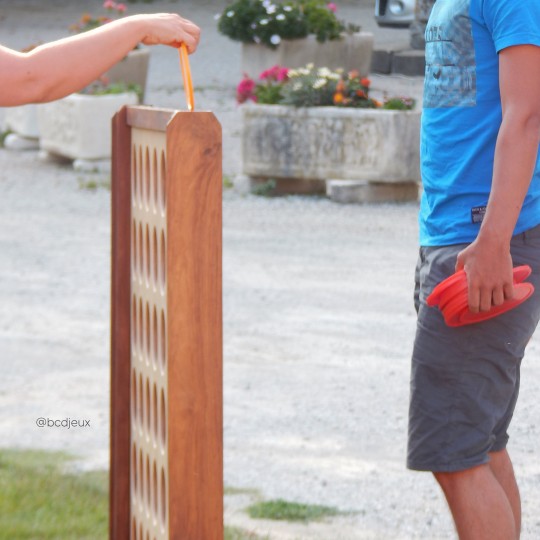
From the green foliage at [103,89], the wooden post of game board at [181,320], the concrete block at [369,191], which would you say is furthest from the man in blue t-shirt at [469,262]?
the green foliage at [103,89]

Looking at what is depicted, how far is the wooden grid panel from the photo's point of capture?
2.41 meters

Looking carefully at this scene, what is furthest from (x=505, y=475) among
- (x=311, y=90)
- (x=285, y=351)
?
(x=311, y=90)

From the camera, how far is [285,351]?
548cm

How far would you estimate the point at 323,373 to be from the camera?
202 inches

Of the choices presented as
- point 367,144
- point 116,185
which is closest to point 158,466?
point 116,185

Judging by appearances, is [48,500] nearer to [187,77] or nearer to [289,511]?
[289,511]

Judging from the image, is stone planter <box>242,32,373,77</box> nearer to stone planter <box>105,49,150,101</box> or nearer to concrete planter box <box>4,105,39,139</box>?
stone planter <box>105,49,150,101</box>

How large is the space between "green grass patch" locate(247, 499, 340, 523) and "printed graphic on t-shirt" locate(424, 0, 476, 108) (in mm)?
1461

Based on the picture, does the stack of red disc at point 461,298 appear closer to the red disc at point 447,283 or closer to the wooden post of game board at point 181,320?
the red disc at point 447,283

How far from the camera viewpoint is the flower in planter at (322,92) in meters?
9.91

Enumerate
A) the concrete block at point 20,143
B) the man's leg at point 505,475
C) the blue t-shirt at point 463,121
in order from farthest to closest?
the concrete block at point 20,143
the man's leg at point 505,475
the blue t-shirt at point 463,121

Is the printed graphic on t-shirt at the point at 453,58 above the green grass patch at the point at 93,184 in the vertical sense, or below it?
above

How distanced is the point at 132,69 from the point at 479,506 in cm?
1240

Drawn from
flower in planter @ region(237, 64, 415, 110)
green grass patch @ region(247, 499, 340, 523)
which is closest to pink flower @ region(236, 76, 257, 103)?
flower in planter @ region(237, 64, 415, 110)
